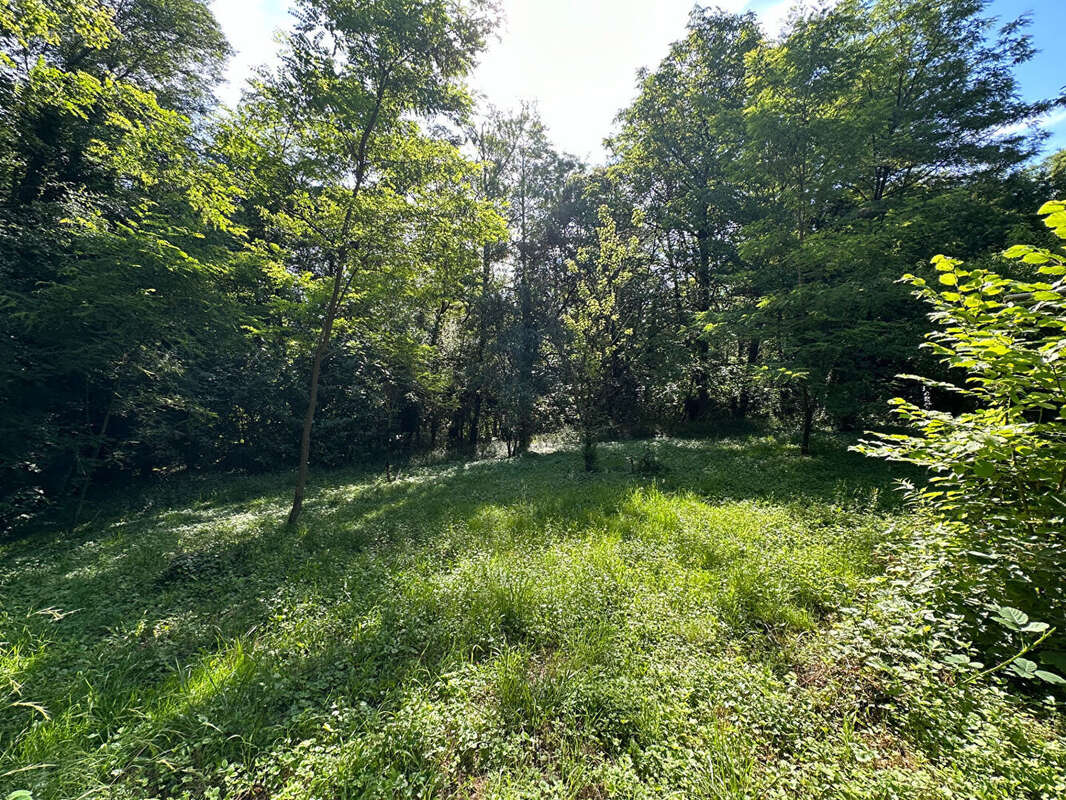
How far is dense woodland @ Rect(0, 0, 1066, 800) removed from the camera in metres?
2.37

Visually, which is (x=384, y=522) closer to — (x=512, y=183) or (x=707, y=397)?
(x=707, y=397)

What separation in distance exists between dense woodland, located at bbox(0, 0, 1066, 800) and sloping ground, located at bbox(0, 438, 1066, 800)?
30 mm

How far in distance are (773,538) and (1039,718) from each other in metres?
2.72

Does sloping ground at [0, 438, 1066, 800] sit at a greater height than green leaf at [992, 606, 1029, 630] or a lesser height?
lesser

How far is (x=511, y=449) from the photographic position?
56.5 ft

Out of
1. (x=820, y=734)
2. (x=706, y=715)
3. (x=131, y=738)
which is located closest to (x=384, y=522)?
(x=131, y=738)

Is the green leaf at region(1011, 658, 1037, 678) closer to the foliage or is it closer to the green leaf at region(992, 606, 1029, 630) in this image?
the green leaf at region(992, 606, 1029, 630)

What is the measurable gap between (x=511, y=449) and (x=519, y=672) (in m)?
14.3

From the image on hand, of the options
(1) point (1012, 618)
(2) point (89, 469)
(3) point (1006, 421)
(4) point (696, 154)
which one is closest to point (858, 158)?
(4) point (696, 154)

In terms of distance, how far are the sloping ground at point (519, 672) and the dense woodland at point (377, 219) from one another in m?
3.98

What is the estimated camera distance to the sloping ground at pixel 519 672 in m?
2.12

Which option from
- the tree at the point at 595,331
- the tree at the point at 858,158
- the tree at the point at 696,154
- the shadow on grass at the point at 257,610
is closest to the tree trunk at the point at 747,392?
the tree at the point at 696,154

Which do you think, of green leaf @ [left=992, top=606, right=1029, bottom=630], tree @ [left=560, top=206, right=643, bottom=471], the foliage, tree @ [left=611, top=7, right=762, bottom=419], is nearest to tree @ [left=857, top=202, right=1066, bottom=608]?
the foliage

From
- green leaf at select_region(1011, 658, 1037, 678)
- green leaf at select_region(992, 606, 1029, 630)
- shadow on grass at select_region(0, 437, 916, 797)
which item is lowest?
shadow on grass at select_region(0, 437, 916, 797)
